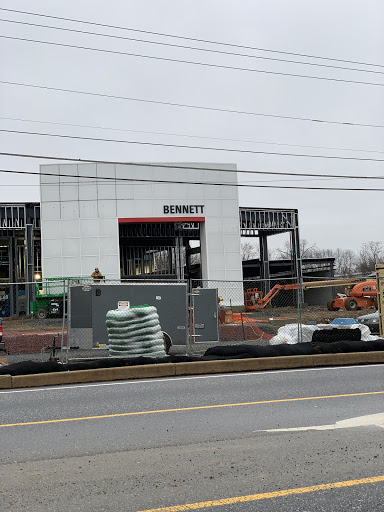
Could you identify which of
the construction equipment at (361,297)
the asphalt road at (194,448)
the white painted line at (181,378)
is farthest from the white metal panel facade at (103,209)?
the asphalt road at (194,448)

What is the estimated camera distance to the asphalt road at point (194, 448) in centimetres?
448

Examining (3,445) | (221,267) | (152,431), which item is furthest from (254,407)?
(221,267)

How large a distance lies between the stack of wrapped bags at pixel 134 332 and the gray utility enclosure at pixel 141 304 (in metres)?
0.82

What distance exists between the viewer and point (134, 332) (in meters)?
13.5

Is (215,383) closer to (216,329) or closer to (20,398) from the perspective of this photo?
(20,398)

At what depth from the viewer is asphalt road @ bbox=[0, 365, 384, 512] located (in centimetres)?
448

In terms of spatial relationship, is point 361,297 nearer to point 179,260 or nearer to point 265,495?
point 179,260

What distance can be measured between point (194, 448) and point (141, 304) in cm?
897

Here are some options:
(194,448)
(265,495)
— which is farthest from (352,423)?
(265,495)

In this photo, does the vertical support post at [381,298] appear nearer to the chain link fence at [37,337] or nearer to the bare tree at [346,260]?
the chain link fence at [37,337]

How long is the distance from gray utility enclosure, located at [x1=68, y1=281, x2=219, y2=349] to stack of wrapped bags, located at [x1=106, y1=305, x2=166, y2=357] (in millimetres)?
820

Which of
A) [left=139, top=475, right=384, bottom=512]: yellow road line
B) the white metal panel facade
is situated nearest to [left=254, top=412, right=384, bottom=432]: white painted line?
[left=139, top=475, right=384, bottom=512]: yellow road line

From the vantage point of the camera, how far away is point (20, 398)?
927 cm

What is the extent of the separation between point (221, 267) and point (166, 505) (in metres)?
38.3
